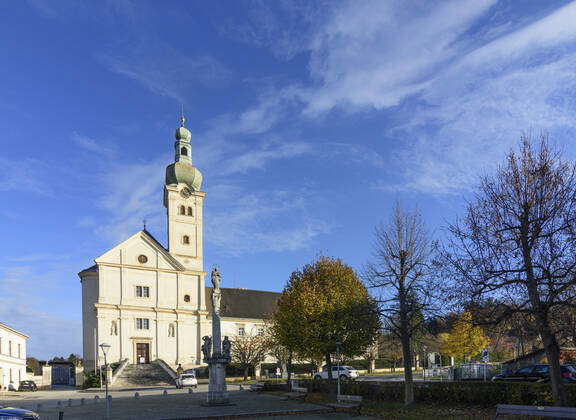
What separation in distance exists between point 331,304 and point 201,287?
35.4 metres

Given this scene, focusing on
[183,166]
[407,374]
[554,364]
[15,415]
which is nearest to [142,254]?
[183,166]

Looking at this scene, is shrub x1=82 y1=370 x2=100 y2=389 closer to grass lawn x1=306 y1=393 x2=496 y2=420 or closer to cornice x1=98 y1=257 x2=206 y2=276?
cornice x1=98 y1=257 x2=206 y2=276

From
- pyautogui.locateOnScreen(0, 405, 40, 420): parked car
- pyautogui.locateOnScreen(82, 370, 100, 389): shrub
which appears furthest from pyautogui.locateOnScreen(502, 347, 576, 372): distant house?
pyautogui.locateOnScreen(82, 370, 100, 389): shrub

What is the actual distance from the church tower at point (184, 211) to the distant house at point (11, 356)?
2004 centimetres

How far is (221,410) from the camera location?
23.6 metres

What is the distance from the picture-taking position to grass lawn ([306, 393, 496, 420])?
19031 millimetres

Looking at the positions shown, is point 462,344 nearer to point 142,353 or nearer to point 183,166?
point 142,353

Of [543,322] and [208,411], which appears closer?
[543,322]

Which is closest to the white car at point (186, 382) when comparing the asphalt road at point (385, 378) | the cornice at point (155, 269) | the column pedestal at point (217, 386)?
the asphalt road at point (385, 378)

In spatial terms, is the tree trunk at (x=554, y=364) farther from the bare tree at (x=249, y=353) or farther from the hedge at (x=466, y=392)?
the bare tree at (x=249, y=353)

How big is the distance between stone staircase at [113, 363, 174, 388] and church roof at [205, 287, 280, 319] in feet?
48.9

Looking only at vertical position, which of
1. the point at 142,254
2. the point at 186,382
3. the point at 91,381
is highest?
the point at 142,254

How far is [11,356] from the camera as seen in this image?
57.2 metres

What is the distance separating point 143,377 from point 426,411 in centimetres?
3978
